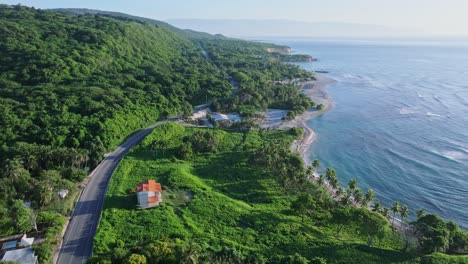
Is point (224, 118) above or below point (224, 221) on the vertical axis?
above

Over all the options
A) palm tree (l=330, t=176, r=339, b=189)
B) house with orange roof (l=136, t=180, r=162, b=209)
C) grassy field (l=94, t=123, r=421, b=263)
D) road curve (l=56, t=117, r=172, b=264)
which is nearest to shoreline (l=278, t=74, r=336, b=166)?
palm tree (l=330, t=176, r=339, b=189)

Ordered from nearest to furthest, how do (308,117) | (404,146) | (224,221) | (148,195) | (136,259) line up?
(136,259), (224,221), (148,195), (404,146), (308,117)

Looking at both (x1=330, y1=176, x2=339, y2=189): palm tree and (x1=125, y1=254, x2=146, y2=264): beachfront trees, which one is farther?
(x1=330, y1=176, x2=339, y2=189): palm tree

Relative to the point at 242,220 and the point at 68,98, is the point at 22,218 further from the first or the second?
the point at 68,98

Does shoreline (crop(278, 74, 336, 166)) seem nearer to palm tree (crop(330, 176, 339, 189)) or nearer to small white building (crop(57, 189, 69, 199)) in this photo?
palm tree (crop(330, 176, 339, 189))

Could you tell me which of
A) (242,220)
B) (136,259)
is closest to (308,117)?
(242,220)
